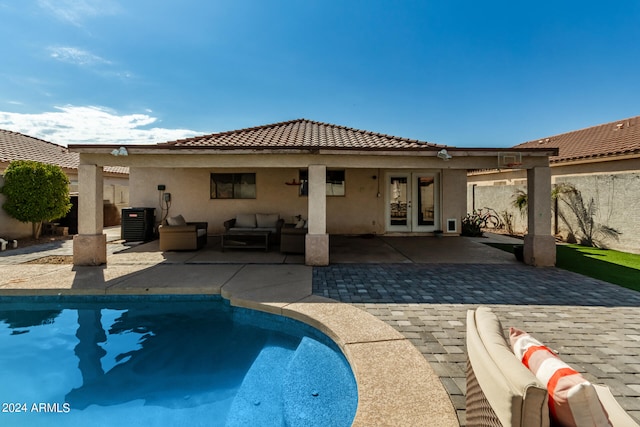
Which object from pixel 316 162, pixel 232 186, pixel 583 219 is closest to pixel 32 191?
pixel 232 186

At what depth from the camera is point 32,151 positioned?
15859 mm

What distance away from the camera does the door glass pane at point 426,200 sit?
42.9ft

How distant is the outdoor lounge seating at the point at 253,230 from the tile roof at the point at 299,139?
9.32ft

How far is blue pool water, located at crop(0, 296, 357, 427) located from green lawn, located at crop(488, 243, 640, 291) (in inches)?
270

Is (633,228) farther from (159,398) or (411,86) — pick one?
(159,398)

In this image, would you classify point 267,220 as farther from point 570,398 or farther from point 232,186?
point 570,398

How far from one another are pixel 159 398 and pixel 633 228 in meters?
13.4

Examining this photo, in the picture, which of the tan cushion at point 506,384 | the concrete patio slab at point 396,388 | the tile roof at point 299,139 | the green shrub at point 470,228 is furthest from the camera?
the green shrub at point 470,228

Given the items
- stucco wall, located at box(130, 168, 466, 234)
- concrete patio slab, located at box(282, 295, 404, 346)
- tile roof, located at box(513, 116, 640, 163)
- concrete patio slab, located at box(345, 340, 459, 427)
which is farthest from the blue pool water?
tile roof, located at box(513, 116, 640, 163)

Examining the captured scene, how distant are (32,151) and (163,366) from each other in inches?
733

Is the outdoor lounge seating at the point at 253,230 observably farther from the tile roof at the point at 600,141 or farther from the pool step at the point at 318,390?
the tile roof at the point at 600,141

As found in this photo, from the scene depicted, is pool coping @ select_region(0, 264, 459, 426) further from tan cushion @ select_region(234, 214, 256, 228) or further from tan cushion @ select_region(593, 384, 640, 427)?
tan cushion @ select_region(234, 214, 256, 228)

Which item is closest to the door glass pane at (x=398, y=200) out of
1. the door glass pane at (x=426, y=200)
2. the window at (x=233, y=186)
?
the door glass pane at (x=426, y=200)

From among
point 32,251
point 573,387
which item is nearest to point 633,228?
point 573,387
